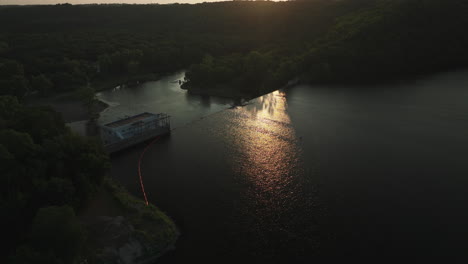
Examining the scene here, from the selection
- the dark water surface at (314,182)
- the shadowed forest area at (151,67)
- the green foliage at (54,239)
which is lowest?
the dark water surface at (314,182)

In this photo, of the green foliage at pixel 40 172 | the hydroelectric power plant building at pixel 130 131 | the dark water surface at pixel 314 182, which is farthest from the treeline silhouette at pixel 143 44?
the dark water surface at pixel 314 182

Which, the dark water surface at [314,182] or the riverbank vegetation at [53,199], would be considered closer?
the riverbank vegetation at [53,199]

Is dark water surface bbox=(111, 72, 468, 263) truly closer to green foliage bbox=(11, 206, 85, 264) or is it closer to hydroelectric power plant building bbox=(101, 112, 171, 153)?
hydroelectric power plant building bbox=(101, 112, 171, 153)

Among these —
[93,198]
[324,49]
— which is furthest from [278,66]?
[93,198]

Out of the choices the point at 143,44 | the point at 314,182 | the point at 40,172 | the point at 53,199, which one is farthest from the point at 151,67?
the point at 53,199

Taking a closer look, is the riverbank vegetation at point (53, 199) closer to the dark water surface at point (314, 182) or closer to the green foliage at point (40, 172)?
the green foliage at point (40, 172)
